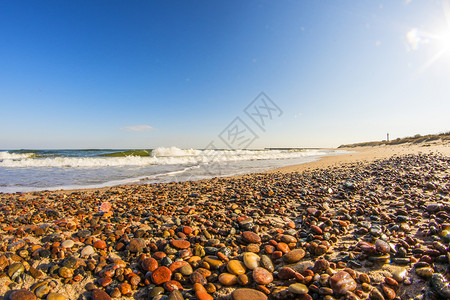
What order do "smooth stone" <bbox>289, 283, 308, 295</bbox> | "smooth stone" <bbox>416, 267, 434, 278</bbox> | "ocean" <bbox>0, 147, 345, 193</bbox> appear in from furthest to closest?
1. "ocean" <bbox>0, 147, 345, 193</bbox>
2. "smooth stone" <bbox>416, 267, 434, 278</bbox>
3. "smooth stone" <bbox>289, 283, 308, 295</bbox>

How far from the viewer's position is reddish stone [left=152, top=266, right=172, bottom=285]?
2.03m

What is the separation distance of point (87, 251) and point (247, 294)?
212 centimetres

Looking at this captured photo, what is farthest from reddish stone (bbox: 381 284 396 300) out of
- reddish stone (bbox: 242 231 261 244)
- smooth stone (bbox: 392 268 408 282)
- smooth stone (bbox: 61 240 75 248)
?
smooth stone (bbox: 61 240 75 248)

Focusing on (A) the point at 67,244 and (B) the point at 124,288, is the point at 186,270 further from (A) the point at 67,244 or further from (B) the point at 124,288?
(A) the point at 67,244

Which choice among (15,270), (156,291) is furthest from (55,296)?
(156,291)

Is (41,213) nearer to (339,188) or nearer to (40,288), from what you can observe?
(40,288)

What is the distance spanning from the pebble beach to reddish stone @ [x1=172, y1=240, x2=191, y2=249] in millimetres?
14

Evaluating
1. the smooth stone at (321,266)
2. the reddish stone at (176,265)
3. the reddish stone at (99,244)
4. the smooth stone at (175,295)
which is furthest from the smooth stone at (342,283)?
the reddish stone at (99,244)

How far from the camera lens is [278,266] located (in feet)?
7.50

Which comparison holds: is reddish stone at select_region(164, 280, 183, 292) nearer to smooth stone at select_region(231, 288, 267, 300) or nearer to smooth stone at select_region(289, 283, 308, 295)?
smooth stone at select_region(231, 288, 267, 300)

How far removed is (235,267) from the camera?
84.7 inches

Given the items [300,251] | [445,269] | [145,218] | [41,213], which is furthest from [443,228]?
[41,213]

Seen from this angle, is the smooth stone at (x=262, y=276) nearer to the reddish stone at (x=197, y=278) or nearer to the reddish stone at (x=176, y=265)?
the reddish stone at (x=197, y=278)

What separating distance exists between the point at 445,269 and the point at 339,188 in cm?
398
